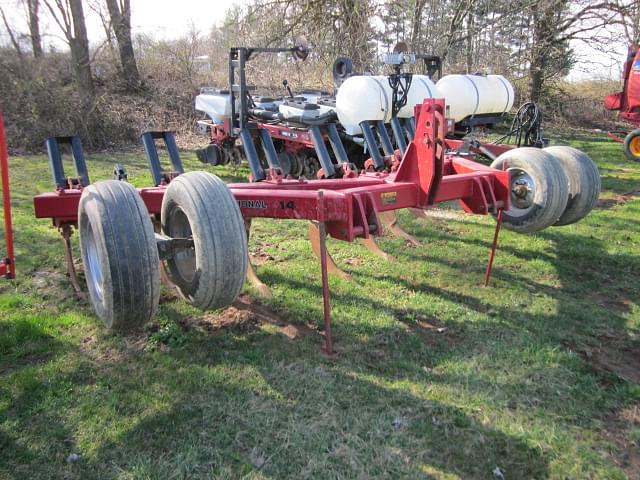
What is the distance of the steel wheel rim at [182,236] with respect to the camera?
3229 millimetres

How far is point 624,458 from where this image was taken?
95.9 inches

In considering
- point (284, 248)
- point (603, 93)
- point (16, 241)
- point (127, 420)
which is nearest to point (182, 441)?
point (127, 420)

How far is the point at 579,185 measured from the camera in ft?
15.4

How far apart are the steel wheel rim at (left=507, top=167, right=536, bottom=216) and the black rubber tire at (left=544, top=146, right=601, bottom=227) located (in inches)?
17.7

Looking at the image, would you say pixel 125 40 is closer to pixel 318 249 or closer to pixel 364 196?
pixel 318 249

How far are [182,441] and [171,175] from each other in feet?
8.34

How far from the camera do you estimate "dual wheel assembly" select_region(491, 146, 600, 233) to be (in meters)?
4.31

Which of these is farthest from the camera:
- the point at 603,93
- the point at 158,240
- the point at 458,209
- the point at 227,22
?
the point at 603,93

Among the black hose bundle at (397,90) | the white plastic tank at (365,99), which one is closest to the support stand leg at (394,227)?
the black hose bundle at (397,90)

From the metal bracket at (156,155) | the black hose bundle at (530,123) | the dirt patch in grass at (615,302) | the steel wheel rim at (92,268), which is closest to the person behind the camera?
the steel wheel rim at (92,268)

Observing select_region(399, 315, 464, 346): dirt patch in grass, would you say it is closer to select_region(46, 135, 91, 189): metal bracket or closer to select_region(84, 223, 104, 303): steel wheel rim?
select_region(84, 223, 104, 303): steel wheel rim

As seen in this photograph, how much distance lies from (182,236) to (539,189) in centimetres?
281

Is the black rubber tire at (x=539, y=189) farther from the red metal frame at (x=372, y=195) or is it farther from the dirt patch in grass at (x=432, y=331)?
the dirt patch in grass at (x=432, y=331)

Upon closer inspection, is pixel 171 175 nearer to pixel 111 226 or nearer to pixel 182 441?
pixel 111 226
